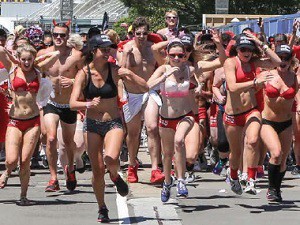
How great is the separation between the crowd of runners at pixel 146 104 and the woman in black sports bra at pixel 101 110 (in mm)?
11

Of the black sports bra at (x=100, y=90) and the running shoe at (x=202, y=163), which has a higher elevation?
the black sports bra at (x=100, y=90)

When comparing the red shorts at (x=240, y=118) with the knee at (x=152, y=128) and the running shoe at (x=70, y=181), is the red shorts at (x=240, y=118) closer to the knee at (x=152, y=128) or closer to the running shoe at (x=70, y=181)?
the knee at (x=152, y=128)

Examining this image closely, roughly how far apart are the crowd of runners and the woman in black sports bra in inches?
0.4

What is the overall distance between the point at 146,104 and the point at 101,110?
341 centimetres

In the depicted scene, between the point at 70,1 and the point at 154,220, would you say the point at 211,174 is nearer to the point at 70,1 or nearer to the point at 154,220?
the point at 154,220

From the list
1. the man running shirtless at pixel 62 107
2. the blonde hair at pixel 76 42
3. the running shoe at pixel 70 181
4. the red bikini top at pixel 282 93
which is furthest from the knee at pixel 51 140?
the red bikini top at pixel 282 93

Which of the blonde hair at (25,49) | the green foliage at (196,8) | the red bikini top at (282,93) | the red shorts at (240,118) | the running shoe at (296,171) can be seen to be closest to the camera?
the red shorts at (240,118)

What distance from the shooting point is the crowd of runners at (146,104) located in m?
11.1

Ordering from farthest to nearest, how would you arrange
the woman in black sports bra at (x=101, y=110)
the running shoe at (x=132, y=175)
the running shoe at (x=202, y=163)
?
1. the running shoe at (x=202, y=163)
2. the running shoe at (x=132, y=175)
3. the woman in black sports bra at (x=101, y=110)

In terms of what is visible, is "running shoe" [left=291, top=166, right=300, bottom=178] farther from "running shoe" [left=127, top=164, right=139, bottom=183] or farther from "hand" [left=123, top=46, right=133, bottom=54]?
"hand" [left=123, top=46, right=133, bottom=54]

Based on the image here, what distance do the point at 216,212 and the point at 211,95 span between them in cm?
472

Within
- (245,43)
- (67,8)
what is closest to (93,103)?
(245,43)

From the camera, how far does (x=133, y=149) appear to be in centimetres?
1473

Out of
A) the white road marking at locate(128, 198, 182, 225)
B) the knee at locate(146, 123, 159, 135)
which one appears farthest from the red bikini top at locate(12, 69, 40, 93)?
the knee at locate(146, 123, 159, 135)
